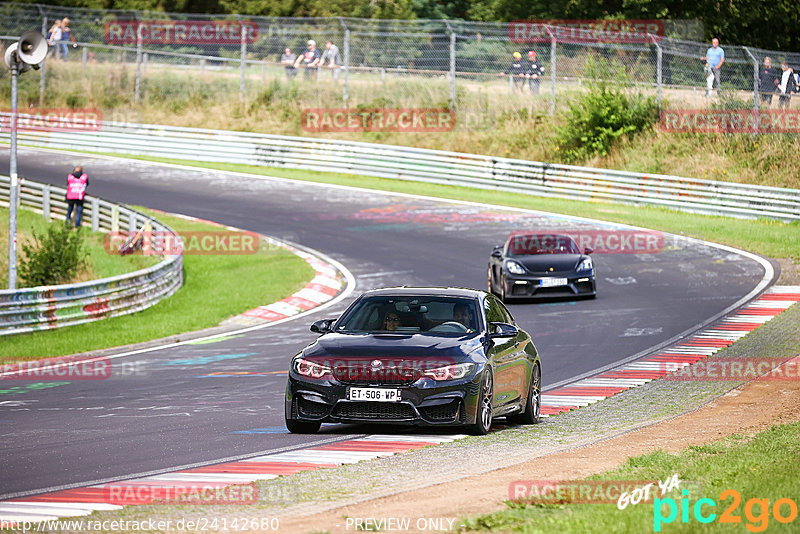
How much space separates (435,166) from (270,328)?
20030 mm

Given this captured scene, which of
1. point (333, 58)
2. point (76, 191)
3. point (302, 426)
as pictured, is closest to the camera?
point (302, 426)

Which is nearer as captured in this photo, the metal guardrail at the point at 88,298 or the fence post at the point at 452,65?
the metal guardrail at the point at 88,298

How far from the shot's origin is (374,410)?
10555 mm

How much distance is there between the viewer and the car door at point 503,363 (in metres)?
11.2

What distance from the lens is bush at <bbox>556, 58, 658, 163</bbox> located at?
41188 mm

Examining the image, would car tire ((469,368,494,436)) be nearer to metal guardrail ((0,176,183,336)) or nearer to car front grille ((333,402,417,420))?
car front grille ((333,402,417,420))

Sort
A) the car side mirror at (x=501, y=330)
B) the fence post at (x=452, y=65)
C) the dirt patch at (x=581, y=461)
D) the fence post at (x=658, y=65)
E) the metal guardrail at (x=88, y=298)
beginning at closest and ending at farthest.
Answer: the dirt patch at (x=581, y=461)
the car side mirror at (x=501, y=330)
the metal guardrail at (x=88, y=298)
the fence post at (x=658, y=65)
the fence post at (x=452, y=65)

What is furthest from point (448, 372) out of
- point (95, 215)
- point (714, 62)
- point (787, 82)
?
point (714, 62)

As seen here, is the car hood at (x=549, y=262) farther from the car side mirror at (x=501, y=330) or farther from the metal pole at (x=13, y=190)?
the car side mirror at (x=501, y=330)

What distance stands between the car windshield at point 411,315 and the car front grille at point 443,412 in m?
1.05

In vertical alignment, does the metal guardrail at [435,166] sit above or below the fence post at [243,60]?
below

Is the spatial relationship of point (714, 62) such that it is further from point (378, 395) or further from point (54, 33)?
point (378, 395)

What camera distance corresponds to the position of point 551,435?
11172 mm

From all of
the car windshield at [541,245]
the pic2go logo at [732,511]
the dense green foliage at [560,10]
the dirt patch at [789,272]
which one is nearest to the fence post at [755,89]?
the dirt patch at [789,272]
